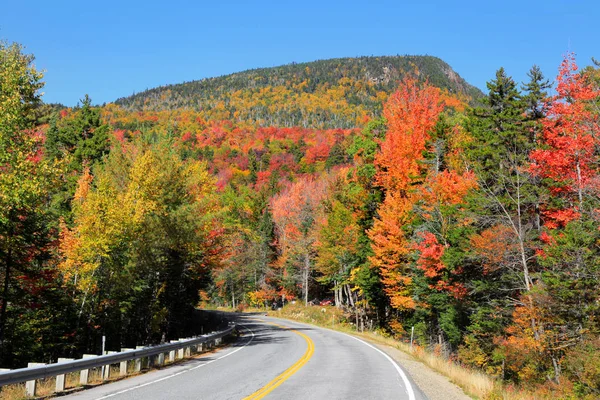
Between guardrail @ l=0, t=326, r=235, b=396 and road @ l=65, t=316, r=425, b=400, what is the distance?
71 centimetres

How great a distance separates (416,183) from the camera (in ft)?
110

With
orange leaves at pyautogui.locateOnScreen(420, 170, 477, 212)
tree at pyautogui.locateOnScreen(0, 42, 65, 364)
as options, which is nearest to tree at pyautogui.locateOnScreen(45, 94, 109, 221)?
tree at pyautogui.locateOnScreen(0, 42, 65, 364)

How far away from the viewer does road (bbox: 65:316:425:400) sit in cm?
1010

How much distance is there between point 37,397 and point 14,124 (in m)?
9.17

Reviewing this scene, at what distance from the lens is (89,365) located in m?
11.6

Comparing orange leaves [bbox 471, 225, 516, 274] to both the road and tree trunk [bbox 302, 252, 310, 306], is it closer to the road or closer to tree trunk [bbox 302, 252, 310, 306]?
the road

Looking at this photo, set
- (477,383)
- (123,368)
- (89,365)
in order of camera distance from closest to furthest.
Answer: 1. (89,365)
2. (477,383)
3. (123,368)

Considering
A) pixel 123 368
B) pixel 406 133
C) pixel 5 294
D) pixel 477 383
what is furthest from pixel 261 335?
pixel 477 383

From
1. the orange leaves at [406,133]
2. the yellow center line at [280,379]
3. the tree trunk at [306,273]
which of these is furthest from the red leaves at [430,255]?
the tree trunk at [306,273]

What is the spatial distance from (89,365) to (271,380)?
4.74 metres

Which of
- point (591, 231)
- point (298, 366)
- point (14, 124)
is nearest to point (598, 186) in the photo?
point (591, 231)

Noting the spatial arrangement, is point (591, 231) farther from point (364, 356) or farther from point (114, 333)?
point (114, 333)

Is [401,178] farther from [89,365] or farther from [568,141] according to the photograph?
[89,365]

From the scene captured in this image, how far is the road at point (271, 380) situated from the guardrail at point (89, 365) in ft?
2.33
